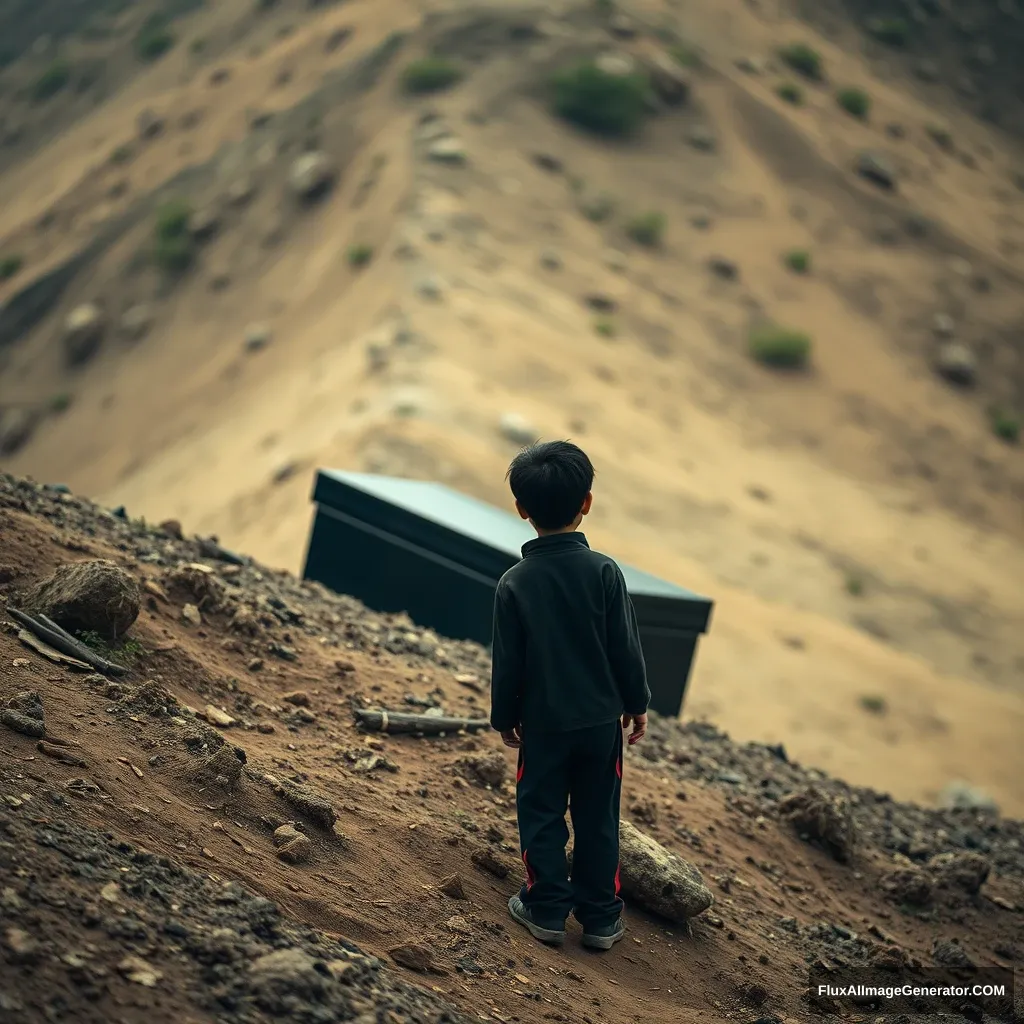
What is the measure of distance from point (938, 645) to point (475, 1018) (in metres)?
17.3

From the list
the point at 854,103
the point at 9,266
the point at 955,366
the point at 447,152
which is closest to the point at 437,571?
the point at 447,152

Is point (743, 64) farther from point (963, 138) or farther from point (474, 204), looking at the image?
point (474, 204)

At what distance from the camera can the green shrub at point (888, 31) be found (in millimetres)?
41344

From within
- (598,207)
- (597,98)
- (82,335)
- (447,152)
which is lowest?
(82,335)

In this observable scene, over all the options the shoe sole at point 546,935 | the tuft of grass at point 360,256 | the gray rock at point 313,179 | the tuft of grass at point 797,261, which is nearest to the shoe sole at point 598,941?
the shoe sole at point 546,935

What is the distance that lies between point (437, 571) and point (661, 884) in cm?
364

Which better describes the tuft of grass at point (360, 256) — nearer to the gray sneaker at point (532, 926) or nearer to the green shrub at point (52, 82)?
the gray sneaker at point (532, 926)

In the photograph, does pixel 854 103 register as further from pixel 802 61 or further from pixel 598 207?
pixel 598 207

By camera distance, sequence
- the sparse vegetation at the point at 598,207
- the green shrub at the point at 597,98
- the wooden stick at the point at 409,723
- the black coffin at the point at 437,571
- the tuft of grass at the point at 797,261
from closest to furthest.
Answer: the wooden stick at the point at 409,723 → the black coffin at the point at 437,571 → the sparse vegetation at the point at 598,207 → the tuft of grass at the point at 797,261 → the green shrub at the point at 597,98

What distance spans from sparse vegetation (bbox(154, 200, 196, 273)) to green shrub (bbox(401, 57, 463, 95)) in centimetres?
558

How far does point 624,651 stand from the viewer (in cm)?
354

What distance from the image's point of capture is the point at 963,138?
3803 cm

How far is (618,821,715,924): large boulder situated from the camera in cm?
386

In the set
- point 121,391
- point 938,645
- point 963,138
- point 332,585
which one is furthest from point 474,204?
point 963,138
